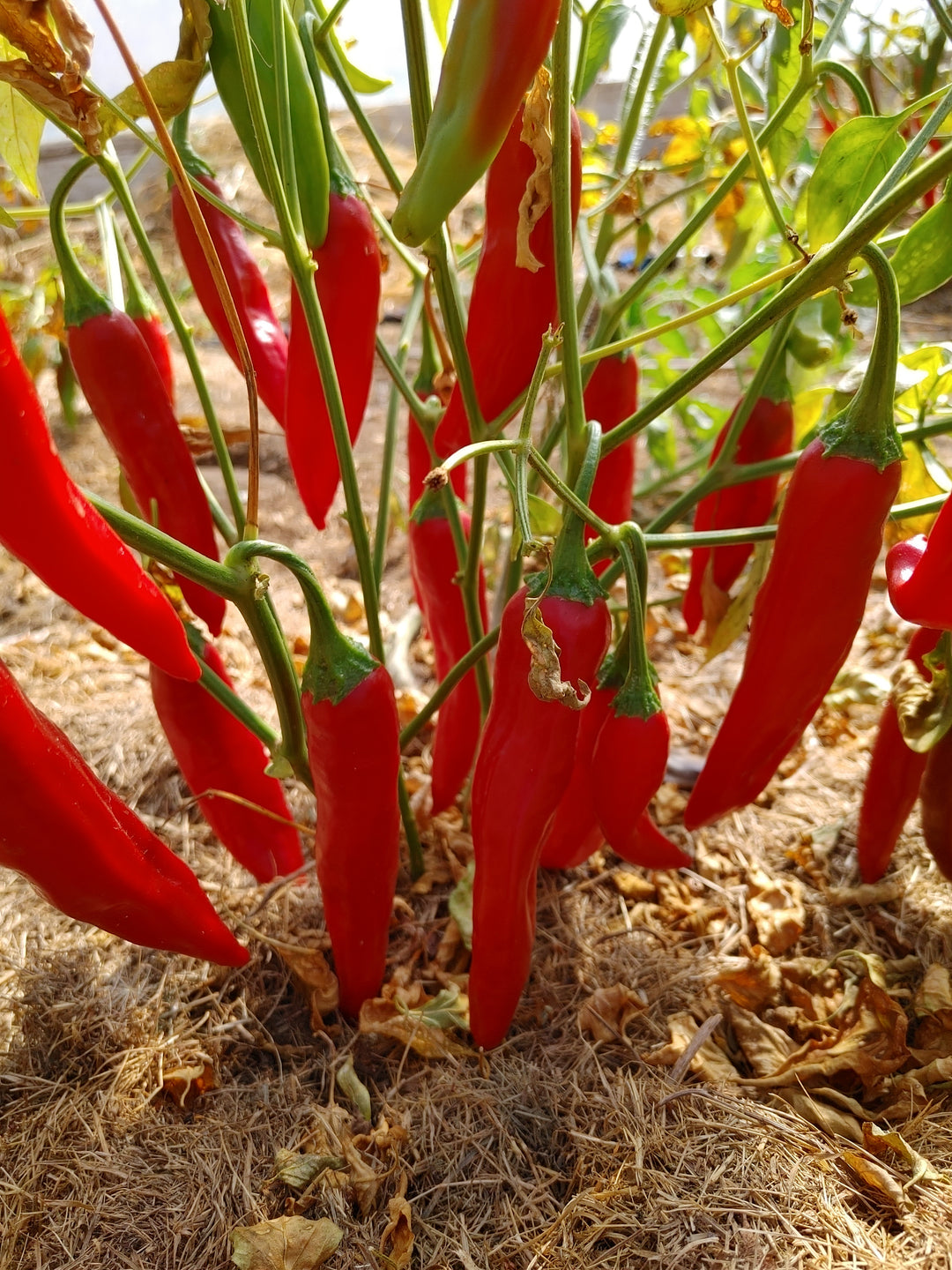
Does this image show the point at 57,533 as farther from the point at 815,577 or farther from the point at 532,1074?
the point at 532,1074

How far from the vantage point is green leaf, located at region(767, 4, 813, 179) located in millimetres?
1172

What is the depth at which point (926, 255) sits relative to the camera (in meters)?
1.00

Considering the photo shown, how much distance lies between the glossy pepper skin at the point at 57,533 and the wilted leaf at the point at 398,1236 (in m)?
0.66

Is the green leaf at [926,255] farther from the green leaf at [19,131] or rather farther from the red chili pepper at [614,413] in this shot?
the green leaf at [19,131]

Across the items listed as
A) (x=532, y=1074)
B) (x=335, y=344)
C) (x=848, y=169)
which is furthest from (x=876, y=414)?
(x=532, y=1074)

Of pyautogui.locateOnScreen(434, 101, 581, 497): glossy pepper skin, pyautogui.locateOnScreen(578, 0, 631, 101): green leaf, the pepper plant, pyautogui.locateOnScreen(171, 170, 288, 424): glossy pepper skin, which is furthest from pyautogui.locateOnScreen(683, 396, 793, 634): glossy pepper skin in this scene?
pyautogui.locateOnScreen(171, 170, 288, 424): glossy pepper skin

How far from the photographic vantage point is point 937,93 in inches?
34.6

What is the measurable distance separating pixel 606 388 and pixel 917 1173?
3.42 feet

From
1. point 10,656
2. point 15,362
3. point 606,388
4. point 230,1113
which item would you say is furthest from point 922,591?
point 10,656

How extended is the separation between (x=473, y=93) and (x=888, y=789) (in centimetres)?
112

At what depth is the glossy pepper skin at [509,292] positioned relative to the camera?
3.35 feet

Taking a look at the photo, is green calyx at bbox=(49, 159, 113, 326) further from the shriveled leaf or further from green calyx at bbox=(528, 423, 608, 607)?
the shriveled leaf

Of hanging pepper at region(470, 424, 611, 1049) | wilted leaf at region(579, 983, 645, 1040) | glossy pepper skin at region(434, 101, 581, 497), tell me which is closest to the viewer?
hanging pepper at region(470, 424, 611, 1049)

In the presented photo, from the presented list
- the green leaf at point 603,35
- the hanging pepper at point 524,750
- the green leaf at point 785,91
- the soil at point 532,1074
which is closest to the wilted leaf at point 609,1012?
the soil at point 532,1074
